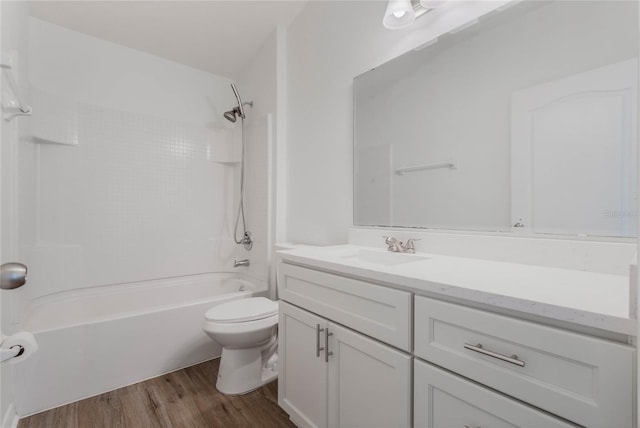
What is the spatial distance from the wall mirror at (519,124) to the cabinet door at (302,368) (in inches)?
27.0

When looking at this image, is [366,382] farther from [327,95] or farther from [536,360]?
[327,95]

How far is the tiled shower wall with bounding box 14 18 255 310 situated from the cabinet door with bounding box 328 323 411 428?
1931 mm

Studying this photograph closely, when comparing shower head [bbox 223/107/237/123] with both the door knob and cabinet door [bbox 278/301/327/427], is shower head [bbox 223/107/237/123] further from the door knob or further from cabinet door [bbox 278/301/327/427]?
the door knob

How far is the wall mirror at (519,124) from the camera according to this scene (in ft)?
2.86

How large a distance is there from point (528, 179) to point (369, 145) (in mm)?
815

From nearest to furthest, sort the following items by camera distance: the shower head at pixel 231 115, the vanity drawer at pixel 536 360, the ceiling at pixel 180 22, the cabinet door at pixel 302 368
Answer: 1. the vanity drawer at pixel 536 360
2. the cabinet door at pixel 302 368
3. the ceiling at pixel 180 22
4. the shower head at pixel 231 115

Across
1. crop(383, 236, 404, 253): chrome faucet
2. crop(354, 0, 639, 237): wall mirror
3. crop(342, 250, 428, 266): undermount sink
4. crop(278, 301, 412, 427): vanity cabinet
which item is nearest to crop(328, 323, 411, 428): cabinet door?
crop(278, 301, 412, 427): vanity cabinet

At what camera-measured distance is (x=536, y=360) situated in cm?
62

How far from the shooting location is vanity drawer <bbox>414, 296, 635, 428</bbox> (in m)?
0.53

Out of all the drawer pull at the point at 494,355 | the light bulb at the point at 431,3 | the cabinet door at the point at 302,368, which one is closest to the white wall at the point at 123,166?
the cabinet door at the point at 302,368

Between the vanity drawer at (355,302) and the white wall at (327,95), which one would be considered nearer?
the vanity drawer at (355,302)

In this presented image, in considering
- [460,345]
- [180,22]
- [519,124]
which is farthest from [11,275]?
[180,22]

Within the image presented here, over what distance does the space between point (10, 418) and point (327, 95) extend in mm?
2412

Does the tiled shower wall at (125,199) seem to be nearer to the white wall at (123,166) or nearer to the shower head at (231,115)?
the white wall at (123,166)
